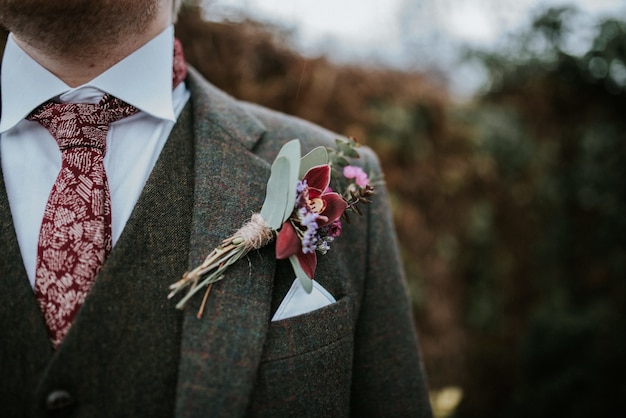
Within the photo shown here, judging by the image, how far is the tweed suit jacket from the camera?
100 centimetres

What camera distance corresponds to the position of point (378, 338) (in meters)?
1.43

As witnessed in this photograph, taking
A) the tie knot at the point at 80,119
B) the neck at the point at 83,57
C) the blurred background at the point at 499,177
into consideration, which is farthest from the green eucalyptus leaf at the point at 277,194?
the blurred background at the point at 499,177

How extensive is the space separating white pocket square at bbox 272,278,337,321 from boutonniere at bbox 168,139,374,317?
0.10 m

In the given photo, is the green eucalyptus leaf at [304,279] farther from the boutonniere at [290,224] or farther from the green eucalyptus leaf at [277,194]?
the green eucalyptus leaf at [277,194]

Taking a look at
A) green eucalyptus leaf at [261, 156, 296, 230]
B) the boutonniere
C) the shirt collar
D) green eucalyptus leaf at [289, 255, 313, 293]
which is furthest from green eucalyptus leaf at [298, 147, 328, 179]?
the shirt collar

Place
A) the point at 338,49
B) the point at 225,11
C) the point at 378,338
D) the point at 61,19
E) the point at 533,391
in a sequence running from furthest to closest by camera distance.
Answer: the point at 533,391 → the point at 338,49 → the point at 225,11 → the point at 378,338 → the point at 61,19

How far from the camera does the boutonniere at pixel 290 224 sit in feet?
3.38

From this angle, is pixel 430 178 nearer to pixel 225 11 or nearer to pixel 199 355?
pixel 225 11

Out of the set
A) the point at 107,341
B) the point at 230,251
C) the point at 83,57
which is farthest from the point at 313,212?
the point at 83,57

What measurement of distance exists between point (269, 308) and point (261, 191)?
0.97 feet

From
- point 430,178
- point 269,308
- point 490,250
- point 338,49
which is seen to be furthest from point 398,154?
point 269,308

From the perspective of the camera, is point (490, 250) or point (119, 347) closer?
point (119, 347)

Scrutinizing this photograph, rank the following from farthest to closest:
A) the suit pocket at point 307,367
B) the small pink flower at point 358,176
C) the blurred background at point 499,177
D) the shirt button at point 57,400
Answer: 1. the blurred background at point 499,177
2. the small pink flower at point 358,176
3. the suit pocket at point 307,367
4. the shirt button at point 57,400

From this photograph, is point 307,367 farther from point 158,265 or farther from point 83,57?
point 83,57
